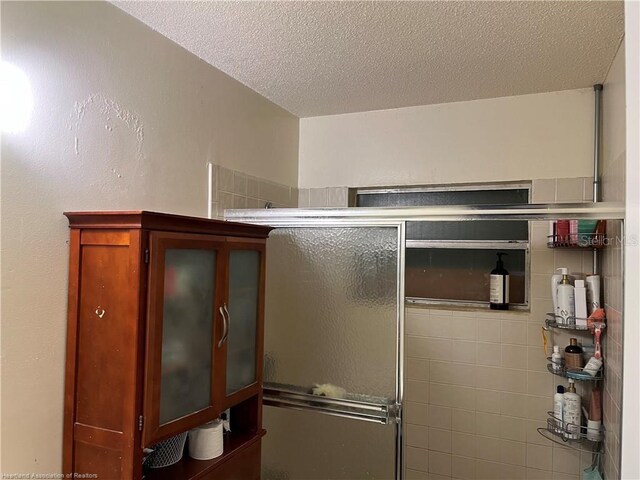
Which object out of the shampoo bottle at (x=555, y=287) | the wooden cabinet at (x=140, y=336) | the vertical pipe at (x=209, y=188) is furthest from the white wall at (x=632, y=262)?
the shampoo bottle at (x=555, y=287)

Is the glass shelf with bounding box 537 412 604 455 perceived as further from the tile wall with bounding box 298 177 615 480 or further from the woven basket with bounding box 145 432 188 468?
the woven basket with bounding box 145 432 188 468

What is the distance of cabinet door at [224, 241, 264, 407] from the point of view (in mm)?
1678

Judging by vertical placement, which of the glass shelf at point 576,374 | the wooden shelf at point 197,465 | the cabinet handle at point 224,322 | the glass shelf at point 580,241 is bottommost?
the wooden shelf at point 197,465

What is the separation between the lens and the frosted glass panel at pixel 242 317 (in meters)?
1.69

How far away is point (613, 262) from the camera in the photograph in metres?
1.83

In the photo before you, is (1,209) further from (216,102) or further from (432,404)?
(432,404)

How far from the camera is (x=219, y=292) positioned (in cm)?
157

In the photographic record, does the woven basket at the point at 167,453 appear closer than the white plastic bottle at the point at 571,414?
Yes

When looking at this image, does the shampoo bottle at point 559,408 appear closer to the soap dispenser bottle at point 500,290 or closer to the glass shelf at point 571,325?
the glass shelf at point 571,325

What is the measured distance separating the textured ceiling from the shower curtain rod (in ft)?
2.19

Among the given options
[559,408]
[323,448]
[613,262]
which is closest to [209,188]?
[323,448]

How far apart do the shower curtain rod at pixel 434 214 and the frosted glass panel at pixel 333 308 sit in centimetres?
8

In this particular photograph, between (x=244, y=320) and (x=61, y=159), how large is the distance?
844mm

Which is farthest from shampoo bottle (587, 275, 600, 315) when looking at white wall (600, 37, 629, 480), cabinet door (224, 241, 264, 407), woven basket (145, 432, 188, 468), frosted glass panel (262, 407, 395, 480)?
woven basket (145, 432, 188, 468)
